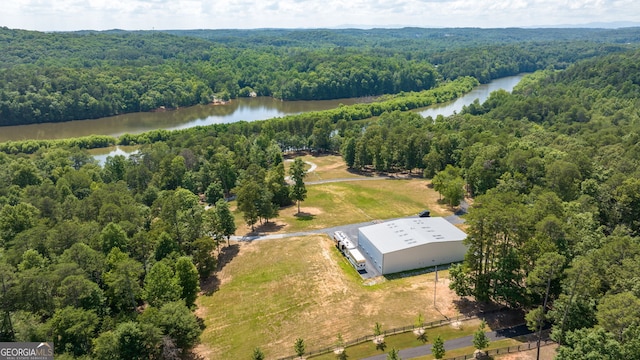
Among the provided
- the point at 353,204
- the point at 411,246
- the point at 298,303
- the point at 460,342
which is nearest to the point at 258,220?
the point at 353,204

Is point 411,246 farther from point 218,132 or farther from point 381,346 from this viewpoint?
point 218,132

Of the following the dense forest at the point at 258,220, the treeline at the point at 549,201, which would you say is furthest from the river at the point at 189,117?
the treeline at the point at 549,201

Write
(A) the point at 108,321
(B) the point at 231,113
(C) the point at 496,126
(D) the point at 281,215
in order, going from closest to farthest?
(A) the point at 108,321 < (D) the point at 281,215 < (C) the point at 496,126 < (B) the point at 231,113

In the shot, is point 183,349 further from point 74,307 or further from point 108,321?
point 74,307

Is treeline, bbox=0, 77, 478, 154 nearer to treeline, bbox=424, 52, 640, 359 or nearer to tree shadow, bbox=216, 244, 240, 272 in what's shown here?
treeline, bbox=424, 52, 640, 359

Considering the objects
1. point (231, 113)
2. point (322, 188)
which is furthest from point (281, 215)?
point (231, 113)

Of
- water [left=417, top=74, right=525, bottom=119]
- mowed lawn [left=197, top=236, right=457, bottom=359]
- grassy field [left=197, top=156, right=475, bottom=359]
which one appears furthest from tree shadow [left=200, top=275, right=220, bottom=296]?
water [left=417, top=74, right=525, bottom=119]
